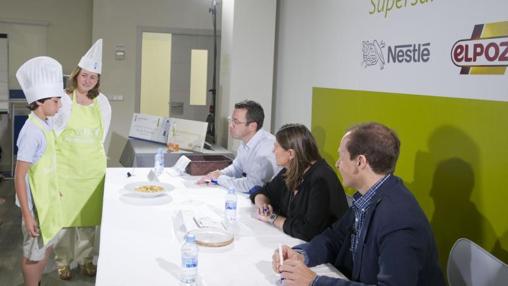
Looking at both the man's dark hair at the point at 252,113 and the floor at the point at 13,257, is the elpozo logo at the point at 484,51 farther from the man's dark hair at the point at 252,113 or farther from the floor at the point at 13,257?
the floor at the point at 13,257

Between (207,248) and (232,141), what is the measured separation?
275 cm

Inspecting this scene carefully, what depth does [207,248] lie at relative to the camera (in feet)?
6.20

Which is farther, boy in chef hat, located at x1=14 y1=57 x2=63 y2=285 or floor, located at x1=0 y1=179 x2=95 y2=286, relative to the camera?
floor, located at x1=0 y1=179 x2=95 y2=286

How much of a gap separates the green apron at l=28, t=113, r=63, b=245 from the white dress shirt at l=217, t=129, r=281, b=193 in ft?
3.22

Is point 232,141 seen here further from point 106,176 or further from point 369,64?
point 369,64

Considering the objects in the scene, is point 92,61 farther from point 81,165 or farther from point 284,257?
point 284,257

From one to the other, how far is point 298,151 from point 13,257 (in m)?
2.58

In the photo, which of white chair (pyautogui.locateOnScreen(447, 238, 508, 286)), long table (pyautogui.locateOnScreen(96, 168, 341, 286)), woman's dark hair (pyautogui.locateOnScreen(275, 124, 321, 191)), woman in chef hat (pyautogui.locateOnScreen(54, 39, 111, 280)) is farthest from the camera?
woman in chef hat (pyautogui.locateOnScreen(54, 39, 111, 280))

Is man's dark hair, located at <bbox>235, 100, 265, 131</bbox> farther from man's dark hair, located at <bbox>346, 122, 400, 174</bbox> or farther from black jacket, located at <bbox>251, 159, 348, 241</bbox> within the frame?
man's dark hair, located at <bbox>346, 122, 400, 174</bbox>

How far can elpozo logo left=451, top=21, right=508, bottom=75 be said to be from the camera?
1.92 meters

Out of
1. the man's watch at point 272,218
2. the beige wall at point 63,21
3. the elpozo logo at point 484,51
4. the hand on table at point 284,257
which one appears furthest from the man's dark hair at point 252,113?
the beige wall at point 63,21

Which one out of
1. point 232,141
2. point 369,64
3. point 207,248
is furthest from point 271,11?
point 207,248

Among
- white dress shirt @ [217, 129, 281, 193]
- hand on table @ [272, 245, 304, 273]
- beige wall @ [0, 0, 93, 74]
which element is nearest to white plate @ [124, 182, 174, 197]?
white dress shirt @ [217, 129, 281, 193]

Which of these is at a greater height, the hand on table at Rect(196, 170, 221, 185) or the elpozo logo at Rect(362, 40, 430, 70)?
the elpozo logo at Rect(362, 40, 430, 70)
